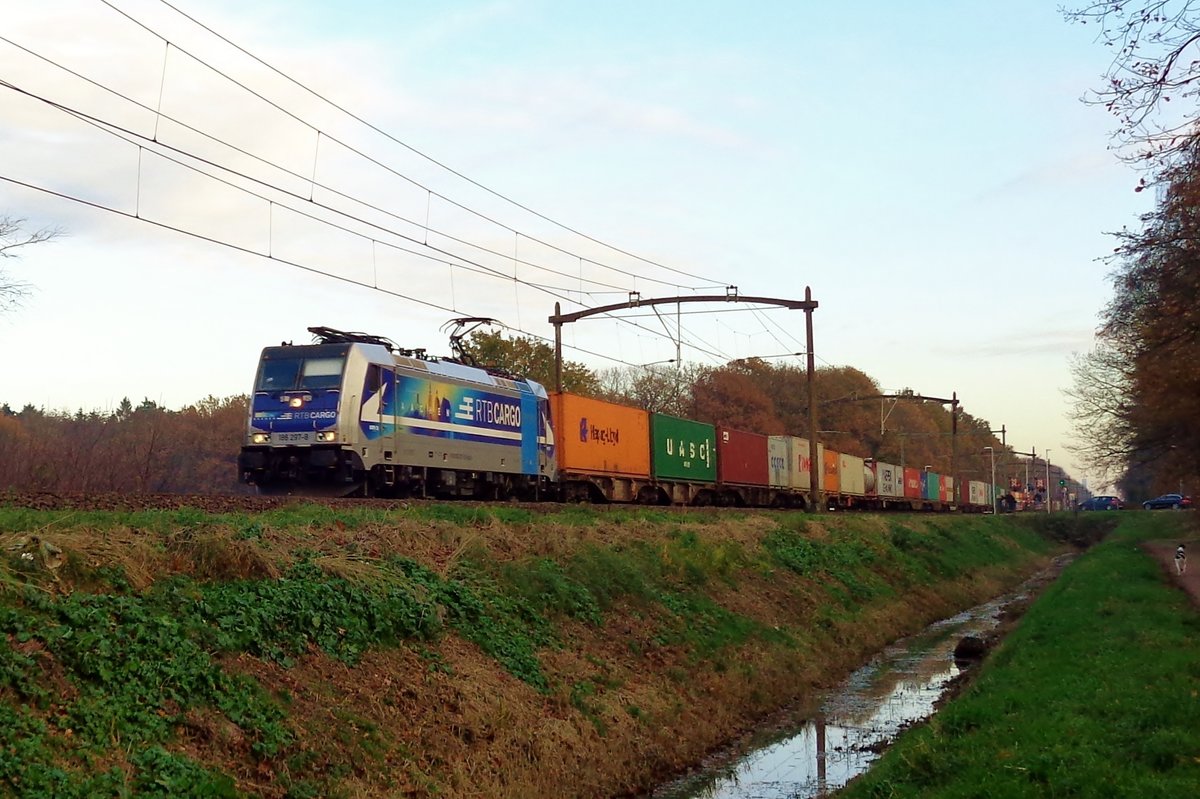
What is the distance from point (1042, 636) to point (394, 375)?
46.9 feet

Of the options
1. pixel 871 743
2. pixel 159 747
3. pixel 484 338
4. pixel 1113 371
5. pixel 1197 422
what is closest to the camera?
pixel 159 747

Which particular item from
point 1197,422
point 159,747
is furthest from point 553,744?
point 1197,422

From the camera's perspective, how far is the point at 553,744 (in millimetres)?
12789

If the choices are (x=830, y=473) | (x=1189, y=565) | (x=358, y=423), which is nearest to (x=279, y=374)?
(x=358, y=423)

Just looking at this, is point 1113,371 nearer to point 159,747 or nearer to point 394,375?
point 394,375

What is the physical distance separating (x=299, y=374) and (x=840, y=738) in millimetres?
13429

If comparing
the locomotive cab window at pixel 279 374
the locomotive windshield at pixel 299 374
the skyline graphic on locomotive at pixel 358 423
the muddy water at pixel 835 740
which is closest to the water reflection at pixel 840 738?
the muddy water at pixel 835 740

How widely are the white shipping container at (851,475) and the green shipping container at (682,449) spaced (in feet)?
51.5

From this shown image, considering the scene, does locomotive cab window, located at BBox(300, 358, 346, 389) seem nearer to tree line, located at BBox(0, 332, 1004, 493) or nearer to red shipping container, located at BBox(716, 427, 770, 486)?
tree line, located at BBox(0, 332, 1004, 493)

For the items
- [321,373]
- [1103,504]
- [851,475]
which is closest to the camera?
[321,373]

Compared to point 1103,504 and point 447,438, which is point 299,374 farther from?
point 1103,504

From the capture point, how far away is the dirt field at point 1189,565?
2853 centimetres

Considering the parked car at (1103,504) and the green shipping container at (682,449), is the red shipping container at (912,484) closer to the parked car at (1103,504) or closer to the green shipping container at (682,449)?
the green shipping container at (682,449)

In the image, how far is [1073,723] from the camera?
38.8ft
